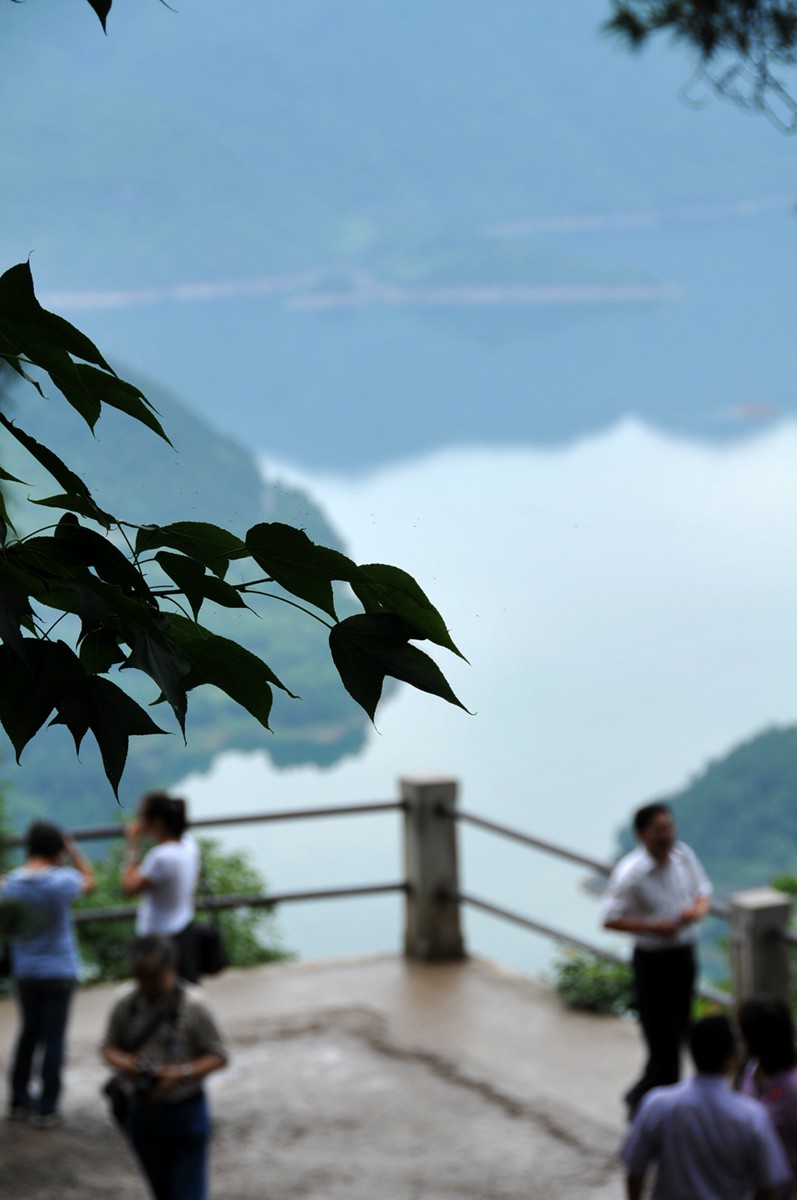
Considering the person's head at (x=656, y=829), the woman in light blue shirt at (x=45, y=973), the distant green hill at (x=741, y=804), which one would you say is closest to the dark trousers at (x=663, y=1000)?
the person's head at (x=656, y=829)

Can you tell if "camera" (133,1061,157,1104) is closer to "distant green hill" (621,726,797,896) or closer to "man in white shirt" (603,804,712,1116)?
"man in white shirt" (603,804,712,1116)

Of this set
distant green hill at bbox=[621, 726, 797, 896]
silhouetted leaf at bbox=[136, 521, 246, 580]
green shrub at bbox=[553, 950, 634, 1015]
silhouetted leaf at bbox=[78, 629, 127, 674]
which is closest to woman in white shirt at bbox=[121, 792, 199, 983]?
green shrub at bbox=[553, 950, 634, 1015]

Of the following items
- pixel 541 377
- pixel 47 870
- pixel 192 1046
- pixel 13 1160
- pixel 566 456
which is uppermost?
pixel 541 377

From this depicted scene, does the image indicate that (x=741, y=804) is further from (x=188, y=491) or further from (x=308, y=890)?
(x=188, y=491)

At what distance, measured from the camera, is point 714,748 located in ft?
140

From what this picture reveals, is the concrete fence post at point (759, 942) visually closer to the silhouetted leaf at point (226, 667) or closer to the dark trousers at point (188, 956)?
the dark trousers at point (188, 956)

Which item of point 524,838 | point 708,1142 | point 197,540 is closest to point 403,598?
point 197,540

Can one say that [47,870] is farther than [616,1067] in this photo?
No

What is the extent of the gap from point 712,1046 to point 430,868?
4756mm

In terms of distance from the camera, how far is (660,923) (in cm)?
590

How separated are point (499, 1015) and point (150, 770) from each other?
3421 cm

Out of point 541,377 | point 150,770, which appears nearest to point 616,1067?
point 541,377

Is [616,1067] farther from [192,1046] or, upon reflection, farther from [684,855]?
[192,1046]

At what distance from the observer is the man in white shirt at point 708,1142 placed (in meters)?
4.25
